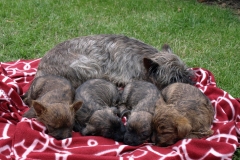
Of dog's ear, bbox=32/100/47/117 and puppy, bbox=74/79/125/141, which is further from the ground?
dog's ear, bbox=32/100/47/117

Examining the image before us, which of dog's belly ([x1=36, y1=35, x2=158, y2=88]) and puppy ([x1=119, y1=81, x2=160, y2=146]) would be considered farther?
dog's belly ([x1=36, y1=35, x2=158, y2=88])

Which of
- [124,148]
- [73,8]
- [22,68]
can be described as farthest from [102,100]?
[73,8]

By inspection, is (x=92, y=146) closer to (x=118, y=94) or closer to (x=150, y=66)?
(x=118, y=94)

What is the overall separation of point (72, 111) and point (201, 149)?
1.84 meters

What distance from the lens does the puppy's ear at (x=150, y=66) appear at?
6.35 m

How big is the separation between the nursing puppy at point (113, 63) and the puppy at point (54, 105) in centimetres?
42

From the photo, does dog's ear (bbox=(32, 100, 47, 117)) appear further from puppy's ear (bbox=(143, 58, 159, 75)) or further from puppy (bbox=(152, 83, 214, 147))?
puppy's ear (bbox=(143, 58, 159, 75))

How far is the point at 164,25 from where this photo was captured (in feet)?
32.9

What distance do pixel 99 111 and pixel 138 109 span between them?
610 mm

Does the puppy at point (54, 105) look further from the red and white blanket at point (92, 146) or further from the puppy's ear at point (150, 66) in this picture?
the puppy's ear at point (150, 66)

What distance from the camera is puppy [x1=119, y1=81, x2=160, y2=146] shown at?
5.23 metres

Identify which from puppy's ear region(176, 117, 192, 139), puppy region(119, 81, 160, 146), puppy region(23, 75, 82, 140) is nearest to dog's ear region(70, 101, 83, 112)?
puppy region(23, 75, 82, 140)

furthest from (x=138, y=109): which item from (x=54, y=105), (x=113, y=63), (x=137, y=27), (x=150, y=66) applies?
(x=137, y=27)

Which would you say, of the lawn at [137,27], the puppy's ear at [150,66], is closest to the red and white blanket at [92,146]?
the puppy's ear at [150,66]
